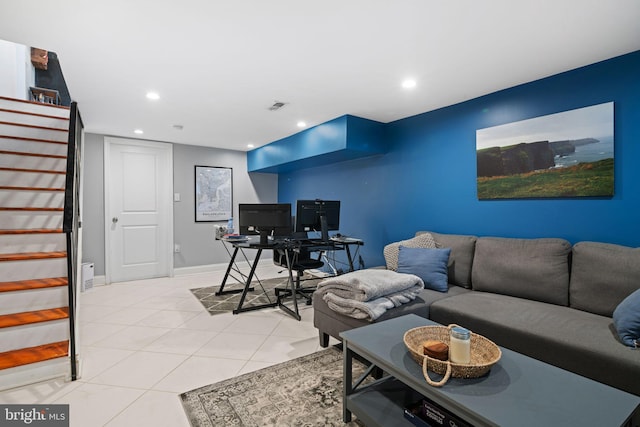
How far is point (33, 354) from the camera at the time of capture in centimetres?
203

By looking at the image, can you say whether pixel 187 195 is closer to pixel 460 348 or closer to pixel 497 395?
pixel 460 348

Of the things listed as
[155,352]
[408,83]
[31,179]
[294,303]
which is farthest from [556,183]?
[31,179]

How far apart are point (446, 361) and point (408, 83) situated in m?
2.25

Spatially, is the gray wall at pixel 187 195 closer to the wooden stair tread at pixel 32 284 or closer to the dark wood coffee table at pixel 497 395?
the wooden stair tread at pixel 32 284

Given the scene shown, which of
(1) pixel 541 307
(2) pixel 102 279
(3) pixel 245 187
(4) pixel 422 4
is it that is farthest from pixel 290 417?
(3) pixel 245 187

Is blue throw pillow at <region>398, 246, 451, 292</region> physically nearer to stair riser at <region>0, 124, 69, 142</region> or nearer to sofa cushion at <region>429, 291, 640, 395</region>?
sofa cushion at <region>429, 291, 640, 395</region>

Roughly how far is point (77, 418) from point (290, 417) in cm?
115

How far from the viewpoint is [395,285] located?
7.22 ft

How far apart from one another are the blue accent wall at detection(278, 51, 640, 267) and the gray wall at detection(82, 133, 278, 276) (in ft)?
5.65

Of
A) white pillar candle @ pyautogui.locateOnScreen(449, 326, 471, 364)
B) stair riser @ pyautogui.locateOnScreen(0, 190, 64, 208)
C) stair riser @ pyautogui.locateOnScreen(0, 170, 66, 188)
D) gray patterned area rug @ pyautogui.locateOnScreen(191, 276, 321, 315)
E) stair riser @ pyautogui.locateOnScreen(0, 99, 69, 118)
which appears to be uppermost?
stair riser @ pyautogui.locateOnScreen(0, 99, 69, 118)

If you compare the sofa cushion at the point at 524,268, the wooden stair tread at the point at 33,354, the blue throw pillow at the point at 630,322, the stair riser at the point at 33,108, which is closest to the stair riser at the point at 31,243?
the wooden stair tread at the point at 33,354

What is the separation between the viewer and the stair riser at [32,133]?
10.6 ft

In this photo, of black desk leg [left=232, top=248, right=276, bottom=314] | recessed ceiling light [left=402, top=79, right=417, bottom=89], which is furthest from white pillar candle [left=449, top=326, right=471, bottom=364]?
black desk leg [left=232, top=248, right=276, bottom=314]

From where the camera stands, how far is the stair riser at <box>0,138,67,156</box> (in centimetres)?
313
